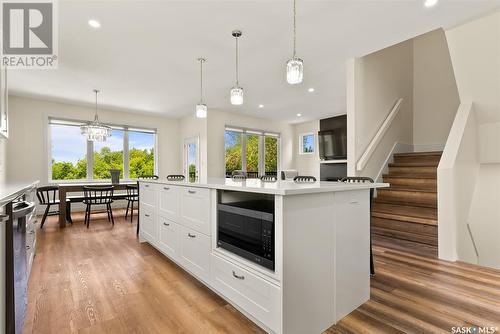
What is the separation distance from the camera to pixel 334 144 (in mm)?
5777

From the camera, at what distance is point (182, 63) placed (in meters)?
3.61

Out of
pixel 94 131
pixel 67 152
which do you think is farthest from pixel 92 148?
pixel 94 131

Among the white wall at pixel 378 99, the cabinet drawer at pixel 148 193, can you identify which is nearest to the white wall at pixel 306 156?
the white wall at pixel 378 99

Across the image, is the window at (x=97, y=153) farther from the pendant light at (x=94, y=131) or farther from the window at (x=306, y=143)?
the window at (x=306, y=143)

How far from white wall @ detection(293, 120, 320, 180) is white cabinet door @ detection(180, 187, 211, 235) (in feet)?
20.7

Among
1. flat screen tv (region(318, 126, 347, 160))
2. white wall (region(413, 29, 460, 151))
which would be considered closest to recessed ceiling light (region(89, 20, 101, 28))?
flat screen tv (region(318, 126, 347, 160))

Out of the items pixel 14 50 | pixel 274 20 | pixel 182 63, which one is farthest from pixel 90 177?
pixel 274 20

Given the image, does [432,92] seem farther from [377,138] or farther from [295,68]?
[295,68]

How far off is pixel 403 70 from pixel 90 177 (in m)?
7.58

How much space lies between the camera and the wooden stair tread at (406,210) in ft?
10.5

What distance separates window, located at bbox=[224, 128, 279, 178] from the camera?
24.0 ft

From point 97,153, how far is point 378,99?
256 inches

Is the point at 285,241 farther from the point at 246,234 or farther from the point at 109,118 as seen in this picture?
the point at 109,118

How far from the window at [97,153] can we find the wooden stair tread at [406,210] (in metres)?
5.92
